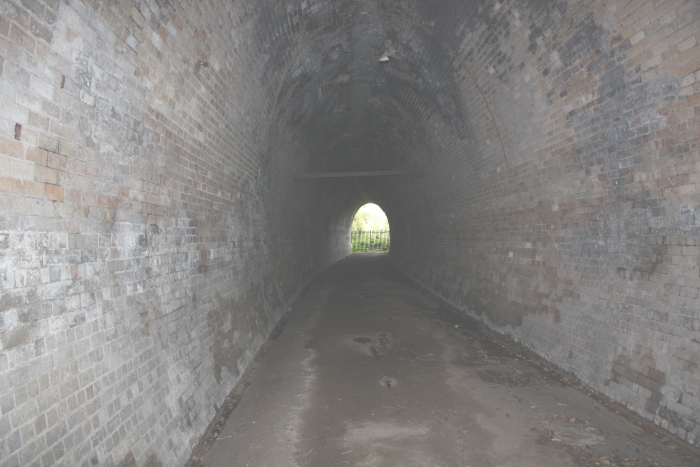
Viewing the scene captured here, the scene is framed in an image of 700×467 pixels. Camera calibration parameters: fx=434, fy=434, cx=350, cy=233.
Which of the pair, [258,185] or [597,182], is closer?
[597,182]

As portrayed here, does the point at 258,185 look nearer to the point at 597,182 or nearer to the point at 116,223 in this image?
the point at 116,223

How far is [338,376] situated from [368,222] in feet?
162

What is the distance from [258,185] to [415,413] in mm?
5971

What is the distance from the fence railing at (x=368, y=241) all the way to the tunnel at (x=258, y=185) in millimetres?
32019

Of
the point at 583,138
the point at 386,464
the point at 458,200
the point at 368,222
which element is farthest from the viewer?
the point at 368,222

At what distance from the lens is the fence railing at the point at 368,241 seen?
141 ft

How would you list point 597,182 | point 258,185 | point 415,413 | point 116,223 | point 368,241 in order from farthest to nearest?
point 368,241 < point 258,185 < point 597,182 < point 415,413 < point 116,223

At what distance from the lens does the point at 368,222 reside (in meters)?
56.0

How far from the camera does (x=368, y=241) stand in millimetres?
44250

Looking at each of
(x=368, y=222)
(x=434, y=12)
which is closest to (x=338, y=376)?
(x=434, y=12)

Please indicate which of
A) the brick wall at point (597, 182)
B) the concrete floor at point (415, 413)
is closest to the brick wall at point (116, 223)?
the concrete floor at point (415, 413)

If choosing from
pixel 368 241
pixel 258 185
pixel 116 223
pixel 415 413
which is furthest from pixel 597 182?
pixel 368 241

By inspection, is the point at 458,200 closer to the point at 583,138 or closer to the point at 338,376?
the point at 583,138

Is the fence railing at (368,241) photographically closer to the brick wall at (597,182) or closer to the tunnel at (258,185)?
the tunnel at (258,185)
